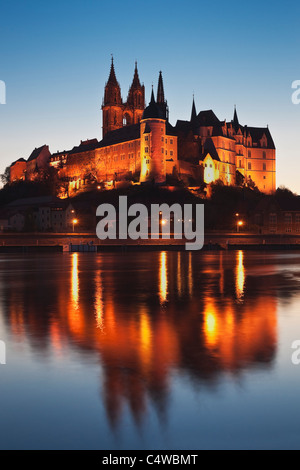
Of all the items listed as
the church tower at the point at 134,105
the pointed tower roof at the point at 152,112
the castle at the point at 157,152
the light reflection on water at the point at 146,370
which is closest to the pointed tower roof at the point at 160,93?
the castle at the point at 157,152

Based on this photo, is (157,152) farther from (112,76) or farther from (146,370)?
(146,370)

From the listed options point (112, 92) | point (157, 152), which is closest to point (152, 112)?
point (157, 152)

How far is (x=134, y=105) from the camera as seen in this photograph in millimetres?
146875

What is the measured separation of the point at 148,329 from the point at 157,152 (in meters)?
103

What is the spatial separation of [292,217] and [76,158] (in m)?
68.4

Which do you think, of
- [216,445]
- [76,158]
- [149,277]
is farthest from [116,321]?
[76,158]

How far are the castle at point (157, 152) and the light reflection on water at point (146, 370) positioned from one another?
97.8m

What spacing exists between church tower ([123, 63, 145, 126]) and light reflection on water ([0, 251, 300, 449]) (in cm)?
13293

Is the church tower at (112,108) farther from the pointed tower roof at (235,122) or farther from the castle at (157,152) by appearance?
the pointed tower roof at (235,122)

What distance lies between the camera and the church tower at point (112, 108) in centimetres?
14400

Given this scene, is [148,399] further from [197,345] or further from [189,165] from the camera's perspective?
[189,165]

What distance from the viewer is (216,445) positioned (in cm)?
533

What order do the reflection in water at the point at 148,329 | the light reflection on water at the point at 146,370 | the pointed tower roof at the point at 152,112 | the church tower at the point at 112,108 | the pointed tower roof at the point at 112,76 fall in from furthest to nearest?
1. the pointed tower roof at the point at 112,76
2. the church tower at the point at 112,108
3. the pointed tower roof at the point at 152,112
4. the reflection in water at the point at 148,329
5. the light reflection on water at the point at 146,370

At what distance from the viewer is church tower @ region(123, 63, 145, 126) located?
146m
